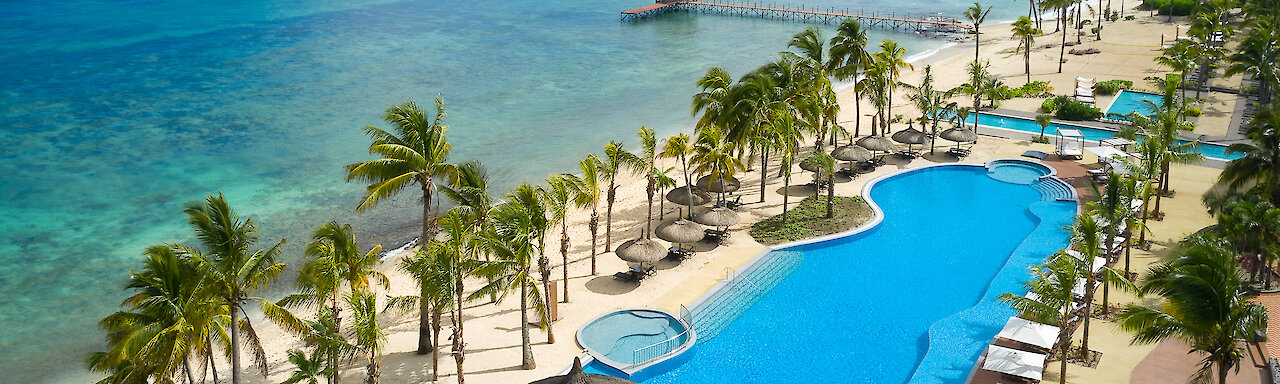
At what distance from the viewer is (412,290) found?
3522 centimetres

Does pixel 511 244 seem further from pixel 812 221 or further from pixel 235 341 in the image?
pixel 812 221

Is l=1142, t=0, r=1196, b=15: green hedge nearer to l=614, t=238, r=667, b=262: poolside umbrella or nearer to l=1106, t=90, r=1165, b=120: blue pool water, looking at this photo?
l=1106, t=90, r=1165, b=120: blue pool water

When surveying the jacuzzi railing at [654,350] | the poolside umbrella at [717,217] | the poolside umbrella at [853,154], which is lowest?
the jacuzzi railing at [654,350]

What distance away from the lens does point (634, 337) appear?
96.1 ft

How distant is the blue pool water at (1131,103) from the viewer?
55.5m

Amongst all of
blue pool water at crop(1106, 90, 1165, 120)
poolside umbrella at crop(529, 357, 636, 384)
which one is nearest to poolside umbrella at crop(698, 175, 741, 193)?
poolside umbrella at crop(529, 357, 636, 384)

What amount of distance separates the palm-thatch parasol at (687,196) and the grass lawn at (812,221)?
2.63 m

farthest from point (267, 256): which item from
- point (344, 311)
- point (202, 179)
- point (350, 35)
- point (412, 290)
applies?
point (350, 35)

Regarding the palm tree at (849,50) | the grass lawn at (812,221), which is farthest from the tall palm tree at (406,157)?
the palm tree at (849,50)

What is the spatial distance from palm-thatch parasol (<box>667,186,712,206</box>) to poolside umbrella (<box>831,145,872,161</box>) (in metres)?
7.17

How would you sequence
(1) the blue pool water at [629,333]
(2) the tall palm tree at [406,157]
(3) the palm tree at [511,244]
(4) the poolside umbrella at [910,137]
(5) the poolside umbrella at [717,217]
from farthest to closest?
(4) the poolside umbrella at [910,137] → (5) the poolside umbrella at [717,217] → (1) the blue pool water at [629,333] → (2) the tall palm tree at [406,157] → (3) the palm tree at [511,244]

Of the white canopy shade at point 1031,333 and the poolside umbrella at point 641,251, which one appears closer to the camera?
the white canopy shade at point 1031,333

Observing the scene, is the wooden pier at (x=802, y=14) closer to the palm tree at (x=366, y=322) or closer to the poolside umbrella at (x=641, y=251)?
the poolside umbrella at (x=641, y=251)

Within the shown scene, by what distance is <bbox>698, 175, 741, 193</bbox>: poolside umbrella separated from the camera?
38875mm
